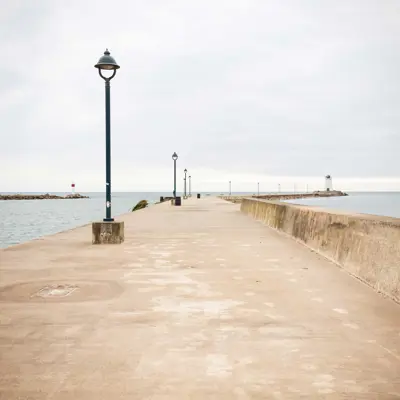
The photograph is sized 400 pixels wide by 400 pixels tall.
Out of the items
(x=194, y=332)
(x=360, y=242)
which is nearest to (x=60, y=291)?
(x=194, y=332)

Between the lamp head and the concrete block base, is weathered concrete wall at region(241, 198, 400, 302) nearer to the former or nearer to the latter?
the concrete block base

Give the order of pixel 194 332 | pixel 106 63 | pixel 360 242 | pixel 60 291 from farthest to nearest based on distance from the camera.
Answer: pixel 106 63 → pixel 360 242 → pixel 60 291 → pixel 194 332

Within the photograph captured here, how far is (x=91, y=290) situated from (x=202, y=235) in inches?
362

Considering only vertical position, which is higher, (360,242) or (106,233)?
(360,242)

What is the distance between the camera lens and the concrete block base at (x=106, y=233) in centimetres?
1375

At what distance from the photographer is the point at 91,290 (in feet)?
25.0

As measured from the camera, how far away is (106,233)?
542 inches

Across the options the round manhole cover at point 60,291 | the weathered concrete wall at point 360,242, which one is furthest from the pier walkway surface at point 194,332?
the weathered concrete wall at point 360,242

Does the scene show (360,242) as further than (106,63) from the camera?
No

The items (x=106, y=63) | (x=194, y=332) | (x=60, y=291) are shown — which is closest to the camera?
(x=194, y=332)

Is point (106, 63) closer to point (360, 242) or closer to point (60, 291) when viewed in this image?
point (60, 291)

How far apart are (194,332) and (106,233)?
8753 mm

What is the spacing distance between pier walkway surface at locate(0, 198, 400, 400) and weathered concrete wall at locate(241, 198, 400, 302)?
237 mm

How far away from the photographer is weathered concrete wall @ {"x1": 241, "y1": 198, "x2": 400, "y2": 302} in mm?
6996
